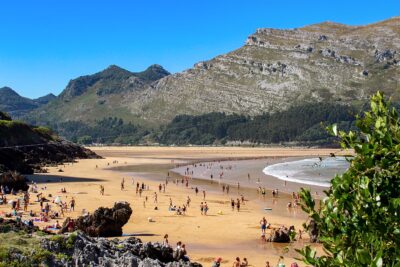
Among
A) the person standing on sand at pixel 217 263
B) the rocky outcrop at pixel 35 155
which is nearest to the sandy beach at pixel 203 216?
the person standing on sand at pixel 217 263

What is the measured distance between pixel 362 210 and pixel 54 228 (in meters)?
27.7

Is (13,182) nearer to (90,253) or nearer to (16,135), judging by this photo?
(90,253)

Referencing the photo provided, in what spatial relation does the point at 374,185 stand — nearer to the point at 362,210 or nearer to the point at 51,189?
the point at 362,210

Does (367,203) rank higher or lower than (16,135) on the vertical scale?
lower

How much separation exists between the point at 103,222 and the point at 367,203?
77.7ft

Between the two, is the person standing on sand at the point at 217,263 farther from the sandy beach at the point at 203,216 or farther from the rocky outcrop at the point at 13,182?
the rocky outcrop at the point at 13,182

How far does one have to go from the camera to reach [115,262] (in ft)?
42.1

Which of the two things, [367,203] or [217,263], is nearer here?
[367,203]

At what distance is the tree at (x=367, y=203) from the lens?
5496 millimetres

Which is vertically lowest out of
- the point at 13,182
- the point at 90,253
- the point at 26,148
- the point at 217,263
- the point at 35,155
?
the point at 217,263

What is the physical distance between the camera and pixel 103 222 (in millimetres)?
27281

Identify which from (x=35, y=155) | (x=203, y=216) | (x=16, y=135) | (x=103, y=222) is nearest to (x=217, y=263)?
(x=103, y=222)

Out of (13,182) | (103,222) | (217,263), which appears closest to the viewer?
(217,263)

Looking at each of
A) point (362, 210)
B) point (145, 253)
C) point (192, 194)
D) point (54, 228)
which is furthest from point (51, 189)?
point (362, 210)
